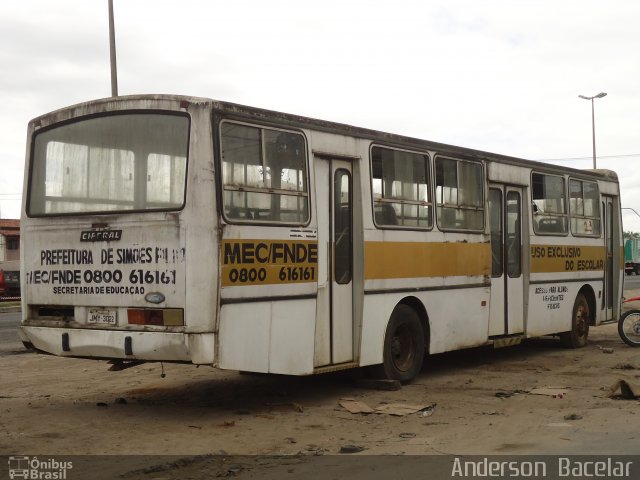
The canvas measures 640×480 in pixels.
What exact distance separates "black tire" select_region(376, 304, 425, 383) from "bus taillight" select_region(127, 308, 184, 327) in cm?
329

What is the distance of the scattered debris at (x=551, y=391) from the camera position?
1015cm

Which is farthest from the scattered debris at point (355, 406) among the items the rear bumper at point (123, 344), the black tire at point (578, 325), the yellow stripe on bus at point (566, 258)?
the black tire at point (578, 325)

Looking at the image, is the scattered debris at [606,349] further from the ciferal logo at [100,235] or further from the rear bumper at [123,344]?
the ciferal logo at [100,235]

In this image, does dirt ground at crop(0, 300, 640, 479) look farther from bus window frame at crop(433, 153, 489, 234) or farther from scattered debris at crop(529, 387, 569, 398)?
bus window frame at crop(433, 153, 489, 234)

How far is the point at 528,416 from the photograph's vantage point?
889 centimetres

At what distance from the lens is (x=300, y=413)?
923 centimetres

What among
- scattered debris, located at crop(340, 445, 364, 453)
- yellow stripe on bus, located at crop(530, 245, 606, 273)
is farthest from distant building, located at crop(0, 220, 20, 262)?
scattered debris, located at crop(340, 445, 364, 453)

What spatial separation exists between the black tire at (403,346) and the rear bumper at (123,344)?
3.17 m

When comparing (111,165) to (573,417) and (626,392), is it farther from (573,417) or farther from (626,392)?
(626,392)

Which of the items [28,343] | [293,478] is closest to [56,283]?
[28,343]

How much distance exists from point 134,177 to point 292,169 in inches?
65.7

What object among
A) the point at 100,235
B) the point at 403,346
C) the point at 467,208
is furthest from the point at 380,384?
the point at 100,235

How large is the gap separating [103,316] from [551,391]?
17.2 ft

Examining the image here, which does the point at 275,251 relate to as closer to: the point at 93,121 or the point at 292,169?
the point at 292,169
